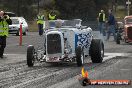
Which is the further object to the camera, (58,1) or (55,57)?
(58,1)

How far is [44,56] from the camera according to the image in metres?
16.9

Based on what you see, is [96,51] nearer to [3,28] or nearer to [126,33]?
[3,28]

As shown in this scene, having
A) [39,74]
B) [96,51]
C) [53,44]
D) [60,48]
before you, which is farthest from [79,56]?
[39,74]

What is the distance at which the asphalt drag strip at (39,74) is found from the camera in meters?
12.1

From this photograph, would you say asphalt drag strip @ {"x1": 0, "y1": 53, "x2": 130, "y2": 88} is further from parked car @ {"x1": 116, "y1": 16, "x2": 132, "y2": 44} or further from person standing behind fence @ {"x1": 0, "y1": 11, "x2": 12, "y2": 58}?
parked car @ {"x1": 116, "y1": 16, "x2": 132, "y2": 44}

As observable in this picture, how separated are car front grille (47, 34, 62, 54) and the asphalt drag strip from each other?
50cm

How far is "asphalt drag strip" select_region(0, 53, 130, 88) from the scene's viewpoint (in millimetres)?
12133

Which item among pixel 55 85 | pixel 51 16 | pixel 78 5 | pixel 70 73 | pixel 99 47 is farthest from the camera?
pixel 78 5

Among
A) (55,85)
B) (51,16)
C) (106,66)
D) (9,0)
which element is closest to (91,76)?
(55,85)

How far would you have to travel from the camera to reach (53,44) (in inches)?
665

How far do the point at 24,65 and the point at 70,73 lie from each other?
120 inches

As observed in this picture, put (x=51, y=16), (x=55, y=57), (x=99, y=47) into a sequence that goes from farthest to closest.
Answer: (x=51, y=16)
(x=99, y=47)
(x=55, y=57)

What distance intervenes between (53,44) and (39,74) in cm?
260

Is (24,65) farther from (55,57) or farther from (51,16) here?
(51,16)
